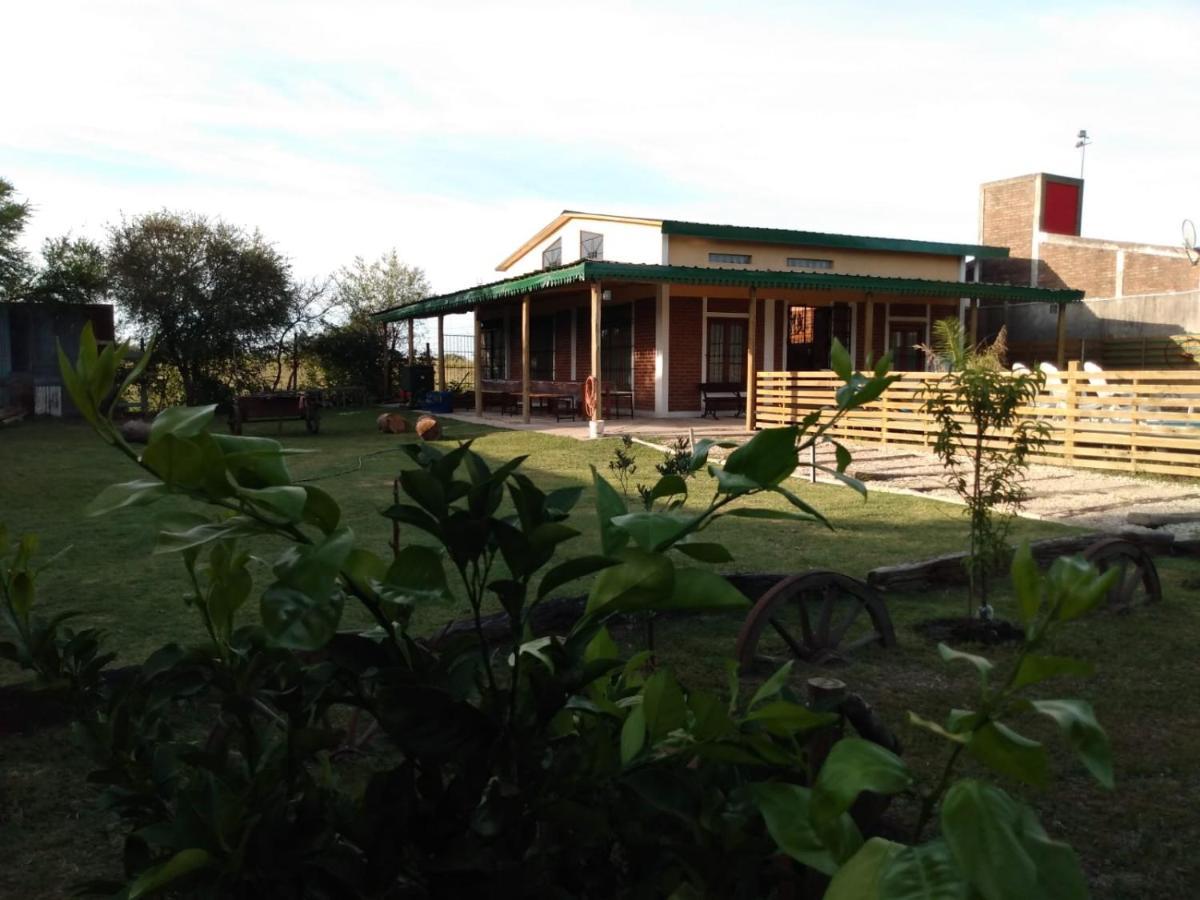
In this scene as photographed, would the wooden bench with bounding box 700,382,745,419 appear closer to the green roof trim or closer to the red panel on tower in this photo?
the green roof trim

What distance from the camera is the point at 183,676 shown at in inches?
36.2

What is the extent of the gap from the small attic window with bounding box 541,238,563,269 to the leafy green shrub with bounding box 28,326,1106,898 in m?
23.2

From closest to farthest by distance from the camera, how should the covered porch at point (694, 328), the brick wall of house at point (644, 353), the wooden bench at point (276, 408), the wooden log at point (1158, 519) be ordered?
the wooden log at point (1158, 519), the wooden bench at point (276, 408), the covered porch at point (694, 328), the brick wall of house at point (644, 353)

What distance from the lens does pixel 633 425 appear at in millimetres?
17906

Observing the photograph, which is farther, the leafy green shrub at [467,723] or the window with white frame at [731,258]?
the window with white frame at [731,258]

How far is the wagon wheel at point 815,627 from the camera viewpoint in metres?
4.08

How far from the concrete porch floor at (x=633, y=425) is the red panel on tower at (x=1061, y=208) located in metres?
15.1

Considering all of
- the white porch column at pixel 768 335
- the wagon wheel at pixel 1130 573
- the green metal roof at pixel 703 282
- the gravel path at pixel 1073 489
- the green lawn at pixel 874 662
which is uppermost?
the green metal roof at pixel 703 282

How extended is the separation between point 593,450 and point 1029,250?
65.7 feet

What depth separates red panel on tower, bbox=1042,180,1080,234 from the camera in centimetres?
2890

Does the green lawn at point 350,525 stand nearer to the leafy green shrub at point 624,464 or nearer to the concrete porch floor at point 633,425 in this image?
the leafy green shrub at point 624,464

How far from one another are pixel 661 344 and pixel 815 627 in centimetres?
1543

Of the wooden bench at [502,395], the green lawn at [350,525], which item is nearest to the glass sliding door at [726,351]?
the wooden bench at [502,395]

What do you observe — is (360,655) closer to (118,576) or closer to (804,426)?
(804,426)
